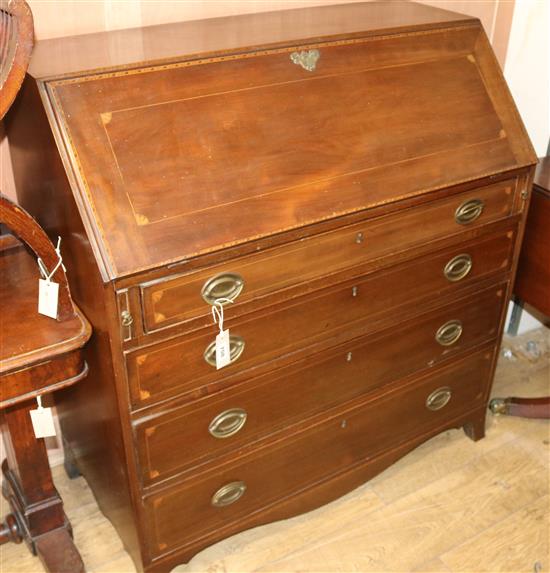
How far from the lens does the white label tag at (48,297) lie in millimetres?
1416

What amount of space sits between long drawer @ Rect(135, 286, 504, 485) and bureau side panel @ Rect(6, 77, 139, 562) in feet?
0.34

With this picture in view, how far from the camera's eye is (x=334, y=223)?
1566mm

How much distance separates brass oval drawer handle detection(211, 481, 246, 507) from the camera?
1.82m

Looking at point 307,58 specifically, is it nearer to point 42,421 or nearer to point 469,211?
point 469,211

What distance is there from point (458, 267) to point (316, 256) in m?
0.51

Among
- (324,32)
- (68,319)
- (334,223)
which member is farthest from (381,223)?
(68,319)

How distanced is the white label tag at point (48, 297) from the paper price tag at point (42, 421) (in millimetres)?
273

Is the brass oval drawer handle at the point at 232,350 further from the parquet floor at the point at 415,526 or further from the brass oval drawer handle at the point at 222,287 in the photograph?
the parquet floor at the point at 415,526

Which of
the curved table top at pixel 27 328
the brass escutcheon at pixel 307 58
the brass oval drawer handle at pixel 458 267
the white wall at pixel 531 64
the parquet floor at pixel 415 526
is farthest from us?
the white wall at pixel 531 64

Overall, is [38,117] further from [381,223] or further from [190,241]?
[381,223]

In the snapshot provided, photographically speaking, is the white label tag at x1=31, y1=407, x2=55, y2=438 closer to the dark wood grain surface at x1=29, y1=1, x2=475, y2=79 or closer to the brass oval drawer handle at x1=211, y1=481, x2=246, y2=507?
the brass oval drawer handle at x1=211, y1=481, x2=246, y2=507

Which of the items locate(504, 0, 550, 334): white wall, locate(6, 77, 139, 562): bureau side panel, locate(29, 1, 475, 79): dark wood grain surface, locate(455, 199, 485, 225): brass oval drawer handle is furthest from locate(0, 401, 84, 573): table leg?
locate(504, 0, 550, 334): white wall

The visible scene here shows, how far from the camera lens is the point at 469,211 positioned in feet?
5.96

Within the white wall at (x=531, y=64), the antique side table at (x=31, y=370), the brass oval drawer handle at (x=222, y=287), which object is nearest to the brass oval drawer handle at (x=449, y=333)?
the brass oval drawer handle at (x=222, y=287)
